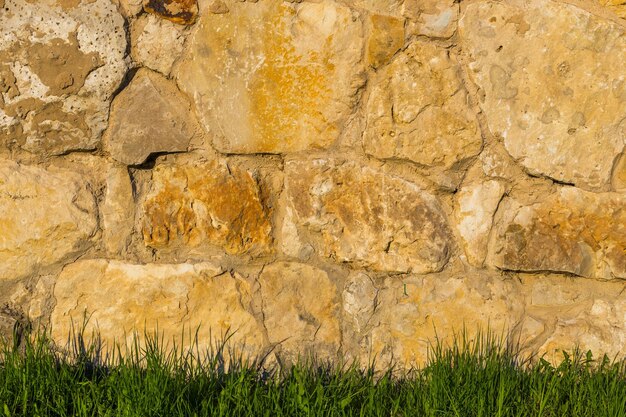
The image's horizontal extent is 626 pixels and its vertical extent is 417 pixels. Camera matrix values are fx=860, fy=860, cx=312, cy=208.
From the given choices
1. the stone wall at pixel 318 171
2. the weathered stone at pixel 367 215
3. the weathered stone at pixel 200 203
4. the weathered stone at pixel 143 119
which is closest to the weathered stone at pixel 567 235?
the stone wall at pixel 318 171

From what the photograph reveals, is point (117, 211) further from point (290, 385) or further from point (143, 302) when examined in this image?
point (290, 385)

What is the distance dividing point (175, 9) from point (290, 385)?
109 cm

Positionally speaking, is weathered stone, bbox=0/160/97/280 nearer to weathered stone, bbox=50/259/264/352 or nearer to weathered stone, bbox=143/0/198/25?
weathered stone, bbox=50/259/264/352

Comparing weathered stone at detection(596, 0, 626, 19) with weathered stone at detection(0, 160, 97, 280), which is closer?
weathered stone at detection(596, 0, 626, 19)

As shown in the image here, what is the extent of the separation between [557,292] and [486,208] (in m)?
0.32

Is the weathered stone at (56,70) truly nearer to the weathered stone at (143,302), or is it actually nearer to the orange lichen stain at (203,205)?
the orange lichen stain at (203,205)

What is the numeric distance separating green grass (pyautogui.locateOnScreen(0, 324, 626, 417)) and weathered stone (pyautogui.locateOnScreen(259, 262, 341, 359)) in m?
0.06

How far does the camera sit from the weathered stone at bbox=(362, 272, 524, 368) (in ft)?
8.11

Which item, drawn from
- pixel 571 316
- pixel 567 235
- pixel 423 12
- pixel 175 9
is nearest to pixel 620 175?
pixel 567 235

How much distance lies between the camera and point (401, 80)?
95.0 inches

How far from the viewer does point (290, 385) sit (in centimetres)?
228

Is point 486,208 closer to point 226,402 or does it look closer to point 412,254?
point 412,254

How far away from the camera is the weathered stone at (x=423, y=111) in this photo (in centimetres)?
239

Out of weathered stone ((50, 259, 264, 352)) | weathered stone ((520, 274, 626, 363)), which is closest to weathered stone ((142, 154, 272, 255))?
weathered stone ((50, 259, 264, 352))
